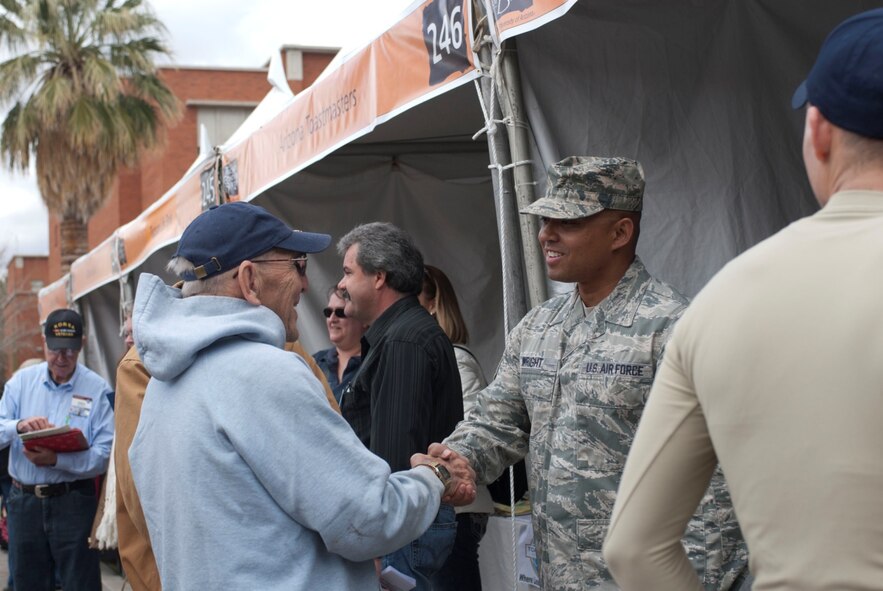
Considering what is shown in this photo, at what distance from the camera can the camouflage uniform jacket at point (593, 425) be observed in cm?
260

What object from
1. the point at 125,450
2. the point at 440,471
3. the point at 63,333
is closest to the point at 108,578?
the point at 63,333

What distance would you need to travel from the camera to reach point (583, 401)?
110 inches

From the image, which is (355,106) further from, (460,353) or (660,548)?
(660,548)

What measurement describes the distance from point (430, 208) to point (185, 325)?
4.53 meters

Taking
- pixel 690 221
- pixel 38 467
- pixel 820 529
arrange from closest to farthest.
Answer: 1. pixel 820 529
2. pixel 690 221
3. pixel 38 467

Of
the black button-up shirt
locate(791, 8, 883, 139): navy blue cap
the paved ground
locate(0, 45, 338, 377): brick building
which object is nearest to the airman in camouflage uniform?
the black button-up shirt

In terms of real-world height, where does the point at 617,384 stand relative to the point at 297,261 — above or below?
below

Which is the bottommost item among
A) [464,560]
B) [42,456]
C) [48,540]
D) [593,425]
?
[48,540]

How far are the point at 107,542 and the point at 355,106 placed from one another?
2.96m

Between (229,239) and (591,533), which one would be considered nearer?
(229,239)

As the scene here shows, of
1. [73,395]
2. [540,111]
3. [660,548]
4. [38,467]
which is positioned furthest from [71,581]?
[660,548]

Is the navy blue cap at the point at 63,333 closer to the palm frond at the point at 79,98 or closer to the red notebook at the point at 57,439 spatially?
the red notebook at the point at 57,439

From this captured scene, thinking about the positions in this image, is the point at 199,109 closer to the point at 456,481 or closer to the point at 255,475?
the point at 456,481

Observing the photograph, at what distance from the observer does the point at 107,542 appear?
600 cm
